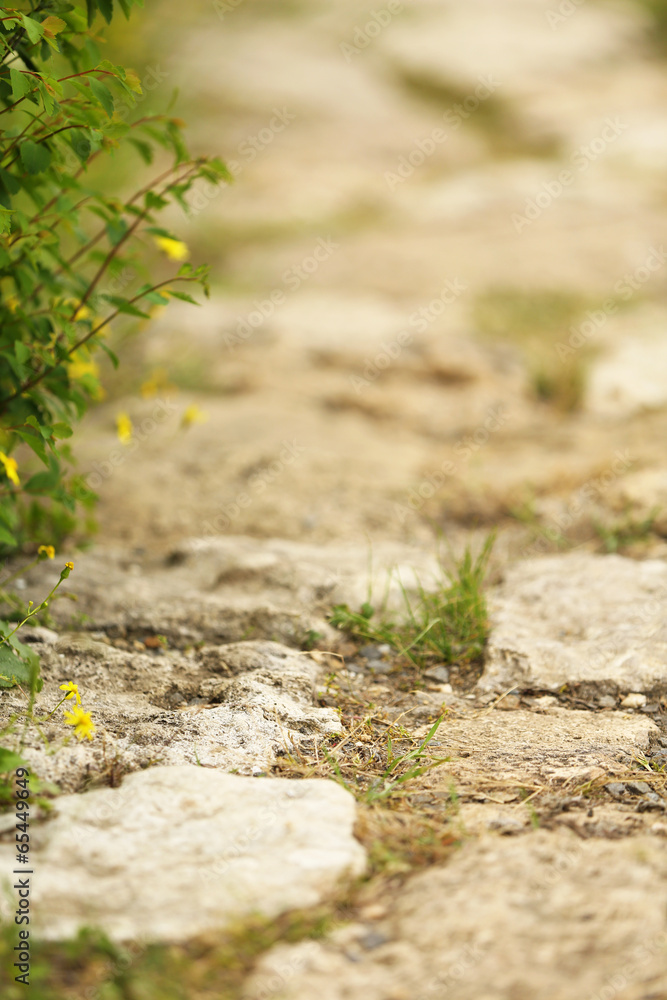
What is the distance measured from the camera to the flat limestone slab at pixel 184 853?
1199 mm

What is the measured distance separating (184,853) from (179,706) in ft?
1.79

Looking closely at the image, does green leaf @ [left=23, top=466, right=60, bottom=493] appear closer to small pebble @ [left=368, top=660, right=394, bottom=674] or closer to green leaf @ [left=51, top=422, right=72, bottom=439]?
green leaf @ [left=51, top=422, right=72, bottom=439]

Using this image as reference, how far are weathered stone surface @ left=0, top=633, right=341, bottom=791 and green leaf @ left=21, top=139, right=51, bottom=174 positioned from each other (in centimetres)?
114

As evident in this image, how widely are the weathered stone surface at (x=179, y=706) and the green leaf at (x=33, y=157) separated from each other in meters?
1.14

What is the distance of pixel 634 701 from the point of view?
1907 millimetres

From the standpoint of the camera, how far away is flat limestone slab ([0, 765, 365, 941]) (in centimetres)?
120

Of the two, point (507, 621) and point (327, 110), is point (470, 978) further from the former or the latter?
point (327, 110)

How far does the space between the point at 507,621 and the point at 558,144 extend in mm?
8599

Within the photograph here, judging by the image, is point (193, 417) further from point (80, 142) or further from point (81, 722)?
point (81, 722)

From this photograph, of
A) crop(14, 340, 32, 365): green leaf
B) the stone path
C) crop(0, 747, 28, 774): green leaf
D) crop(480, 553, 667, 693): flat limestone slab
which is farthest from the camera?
crop(480, 553, 667, 693): flat limestone slab

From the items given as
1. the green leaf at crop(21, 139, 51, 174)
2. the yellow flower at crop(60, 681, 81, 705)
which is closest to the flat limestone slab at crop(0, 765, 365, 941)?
the yellow flower at crop(60, 681, 81, 705)

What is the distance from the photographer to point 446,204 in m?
7.39

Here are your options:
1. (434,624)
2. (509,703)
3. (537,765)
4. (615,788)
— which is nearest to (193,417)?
(434,624)

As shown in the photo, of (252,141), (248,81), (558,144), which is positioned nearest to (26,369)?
(252,141)
